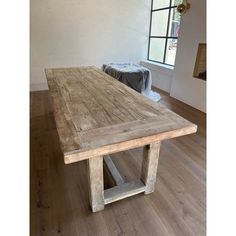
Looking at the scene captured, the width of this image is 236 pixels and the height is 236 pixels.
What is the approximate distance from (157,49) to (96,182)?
419cm

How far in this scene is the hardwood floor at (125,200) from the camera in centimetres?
134

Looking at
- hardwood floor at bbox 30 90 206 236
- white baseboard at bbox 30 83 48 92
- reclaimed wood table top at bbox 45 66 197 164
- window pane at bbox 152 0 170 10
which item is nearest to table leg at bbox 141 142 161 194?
hardwood floor at bbox 30 90 206 236

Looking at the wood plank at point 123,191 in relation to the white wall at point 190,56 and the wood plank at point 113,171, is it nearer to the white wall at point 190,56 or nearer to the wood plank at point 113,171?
the wood plank at point 113,171

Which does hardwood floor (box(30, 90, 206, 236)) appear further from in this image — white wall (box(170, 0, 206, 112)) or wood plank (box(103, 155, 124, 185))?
white wall (box(170, 0, 206, 112))

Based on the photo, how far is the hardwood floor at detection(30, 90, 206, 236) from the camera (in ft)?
4.41

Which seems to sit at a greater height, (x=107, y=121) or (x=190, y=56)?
(x=190, y=56)

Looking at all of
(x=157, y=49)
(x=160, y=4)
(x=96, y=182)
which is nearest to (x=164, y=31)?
(x=157, y=49)

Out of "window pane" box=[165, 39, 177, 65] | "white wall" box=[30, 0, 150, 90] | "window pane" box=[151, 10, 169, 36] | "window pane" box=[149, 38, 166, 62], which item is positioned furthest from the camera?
"window pane" box=[149, 38, 166, 62]

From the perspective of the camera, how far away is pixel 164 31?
4.44 meters

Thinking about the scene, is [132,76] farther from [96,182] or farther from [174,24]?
[96,182]

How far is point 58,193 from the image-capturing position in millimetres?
1614

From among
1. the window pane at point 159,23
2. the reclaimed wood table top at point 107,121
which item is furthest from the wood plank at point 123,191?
the window pane at point 159,23

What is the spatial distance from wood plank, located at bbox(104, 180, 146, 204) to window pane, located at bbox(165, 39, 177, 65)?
340 cm
